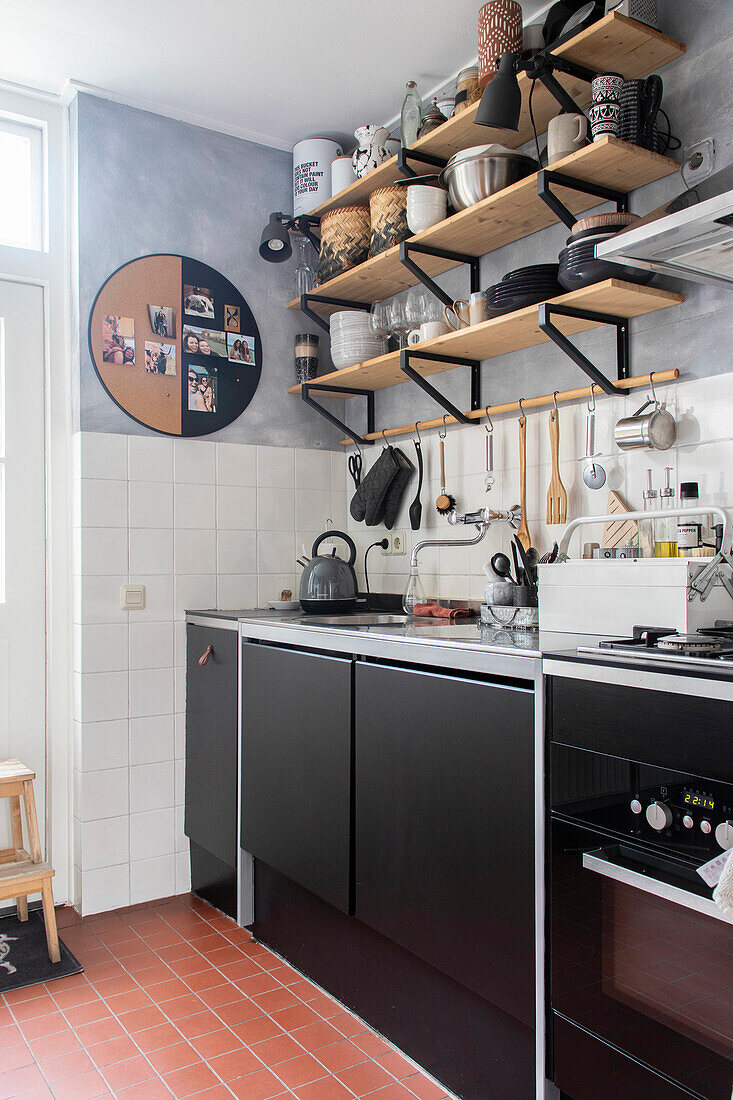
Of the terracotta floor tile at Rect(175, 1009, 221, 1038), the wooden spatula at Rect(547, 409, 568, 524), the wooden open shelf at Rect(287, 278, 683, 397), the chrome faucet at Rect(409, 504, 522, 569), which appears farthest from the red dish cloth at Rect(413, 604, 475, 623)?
the terracotta floor tile at Rect(175, 1009, 221, 1038)

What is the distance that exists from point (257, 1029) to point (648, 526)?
150cm

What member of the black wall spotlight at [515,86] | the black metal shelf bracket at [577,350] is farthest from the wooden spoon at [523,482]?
the black wall spotlight at [515,86]

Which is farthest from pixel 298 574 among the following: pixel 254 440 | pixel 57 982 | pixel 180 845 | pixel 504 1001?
pixel 504 1001

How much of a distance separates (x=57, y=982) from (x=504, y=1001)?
4.32ft

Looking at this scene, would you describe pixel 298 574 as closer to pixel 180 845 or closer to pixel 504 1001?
pixel 180 845

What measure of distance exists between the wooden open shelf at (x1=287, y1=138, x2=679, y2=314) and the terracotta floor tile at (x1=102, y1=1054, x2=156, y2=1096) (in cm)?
219

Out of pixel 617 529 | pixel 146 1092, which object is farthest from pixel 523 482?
pixel 146 1092

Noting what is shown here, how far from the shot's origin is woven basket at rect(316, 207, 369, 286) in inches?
111

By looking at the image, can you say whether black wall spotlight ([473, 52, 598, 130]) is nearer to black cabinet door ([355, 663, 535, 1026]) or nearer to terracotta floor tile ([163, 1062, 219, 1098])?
black cabinet door ([355, 663, 535, 1026])

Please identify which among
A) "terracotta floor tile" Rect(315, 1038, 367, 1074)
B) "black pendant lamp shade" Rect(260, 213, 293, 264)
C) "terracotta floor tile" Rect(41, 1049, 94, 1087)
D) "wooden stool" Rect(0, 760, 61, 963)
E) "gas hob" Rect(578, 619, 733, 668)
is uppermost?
"black pendant lamp shade" Rect(260, 213, 293, 264)

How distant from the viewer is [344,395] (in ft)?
10.3

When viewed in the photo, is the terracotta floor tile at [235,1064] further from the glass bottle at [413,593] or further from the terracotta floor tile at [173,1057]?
the glass bottle at [413,593]

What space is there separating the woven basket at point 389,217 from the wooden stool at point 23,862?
76.6 inches

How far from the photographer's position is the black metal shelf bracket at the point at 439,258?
2452mm
